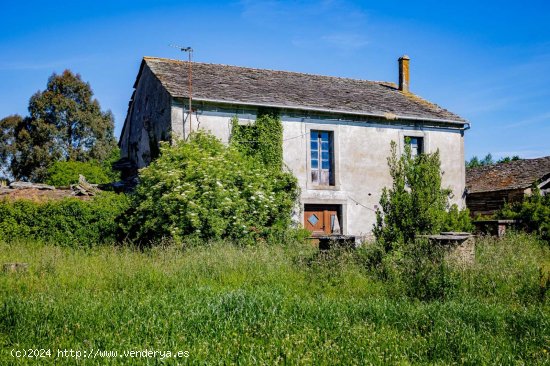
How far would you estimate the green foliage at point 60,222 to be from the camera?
539 inches

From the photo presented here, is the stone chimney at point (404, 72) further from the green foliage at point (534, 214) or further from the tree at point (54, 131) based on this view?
the tree at point (54, 131)

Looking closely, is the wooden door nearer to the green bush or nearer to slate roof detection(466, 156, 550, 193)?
slate roof detection(466, 156, 550, 193)

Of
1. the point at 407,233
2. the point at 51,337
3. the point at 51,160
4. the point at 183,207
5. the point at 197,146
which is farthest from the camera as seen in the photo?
the point at 51,160

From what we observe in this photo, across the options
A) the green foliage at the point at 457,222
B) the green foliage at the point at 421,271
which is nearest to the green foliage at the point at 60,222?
the green foliage at the point at 421,271

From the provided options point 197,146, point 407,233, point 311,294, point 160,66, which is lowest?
point 311,294

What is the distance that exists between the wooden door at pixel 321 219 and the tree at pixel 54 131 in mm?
22843

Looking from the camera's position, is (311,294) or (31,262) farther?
(31,262)

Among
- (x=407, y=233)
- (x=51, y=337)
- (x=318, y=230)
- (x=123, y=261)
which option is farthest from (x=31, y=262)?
(x=318, y=230)

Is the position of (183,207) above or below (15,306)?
above

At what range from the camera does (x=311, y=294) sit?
832cm

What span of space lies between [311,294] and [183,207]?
5.89 meters

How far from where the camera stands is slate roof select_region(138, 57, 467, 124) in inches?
674

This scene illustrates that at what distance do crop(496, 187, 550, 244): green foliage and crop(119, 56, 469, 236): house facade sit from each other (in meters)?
2.85

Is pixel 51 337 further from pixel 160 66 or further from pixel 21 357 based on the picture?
pixel 160 66
